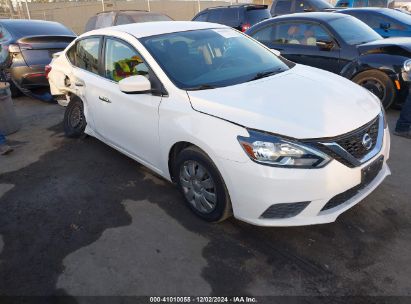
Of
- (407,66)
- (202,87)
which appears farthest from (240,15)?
(202,87)

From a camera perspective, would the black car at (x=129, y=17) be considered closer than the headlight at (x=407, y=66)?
No

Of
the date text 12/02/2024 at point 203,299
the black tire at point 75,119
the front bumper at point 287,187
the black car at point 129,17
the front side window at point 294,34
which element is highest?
the black car at point 129,17

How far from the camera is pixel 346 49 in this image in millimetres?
5809

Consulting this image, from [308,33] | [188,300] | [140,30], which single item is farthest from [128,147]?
[308,33]

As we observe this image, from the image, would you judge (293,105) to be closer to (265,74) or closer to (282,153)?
(282,153)

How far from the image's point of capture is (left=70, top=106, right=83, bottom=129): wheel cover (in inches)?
199

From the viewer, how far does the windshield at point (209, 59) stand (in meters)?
3.20

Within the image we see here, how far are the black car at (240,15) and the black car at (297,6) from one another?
1.22 metres

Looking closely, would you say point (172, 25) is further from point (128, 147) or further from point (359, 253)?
point (359, 253)

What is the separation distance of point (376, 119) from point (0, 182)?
13.5ft

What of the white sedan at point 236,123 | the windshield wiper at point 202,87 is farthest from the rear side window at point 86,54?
the windshield wiper at point 202,87

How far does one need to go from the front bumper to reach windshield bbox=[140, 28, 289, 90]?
944mm

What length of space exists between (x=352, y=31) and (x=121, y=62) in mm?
4390

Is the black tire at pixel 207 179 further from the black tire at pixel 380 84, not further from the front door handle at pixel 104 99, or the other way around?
the black tire at pixel 380 84
